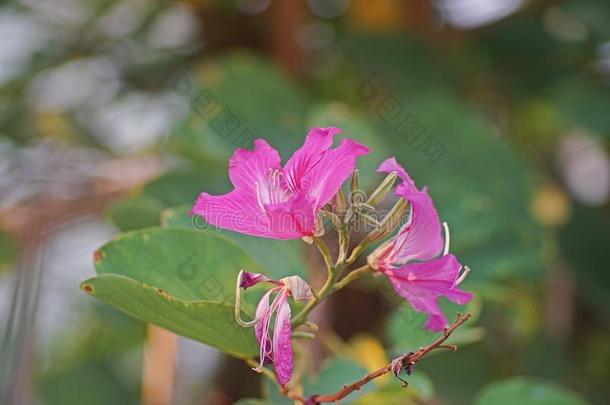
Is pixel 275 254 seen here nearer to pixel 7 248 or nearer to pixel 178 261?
pixel 178 261

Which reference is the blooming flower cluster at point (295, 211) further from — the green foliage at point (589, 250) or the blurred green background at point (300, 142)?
the green foliage at point (589, 250)

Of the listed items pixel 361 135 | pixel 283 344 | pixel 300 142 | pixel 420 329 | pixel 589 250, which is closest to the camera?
pixel 283 344

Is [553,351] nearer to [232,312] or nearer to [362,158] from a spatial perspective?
[362,158]

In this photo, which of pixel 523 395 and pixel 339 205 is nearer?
pixel 339 205

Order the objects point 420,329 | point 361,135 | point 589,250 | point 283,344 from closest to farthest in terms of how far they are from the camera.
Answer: point 283,344
point 420,329
point 361,135
point 589,250

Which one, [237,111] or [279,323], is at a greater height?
[237,111]

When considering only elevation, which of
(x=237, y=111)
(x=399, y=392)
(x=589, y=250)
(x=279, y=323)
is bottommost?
(x=589, y=250)

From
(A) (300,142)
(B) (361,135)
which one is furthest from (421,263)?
(A) (300,142)
